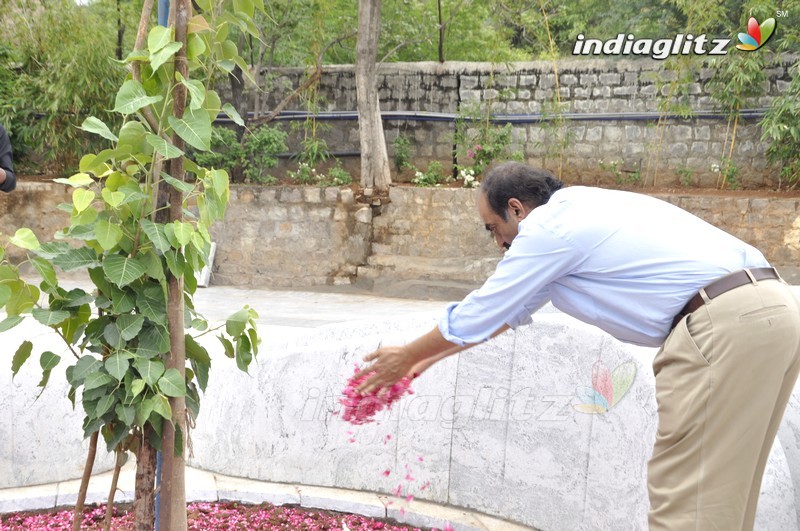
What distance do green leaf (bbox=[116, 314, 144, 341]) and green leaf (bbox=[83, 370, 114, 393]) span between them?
4.7 inches

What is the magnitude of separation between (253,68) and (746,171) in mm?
6179

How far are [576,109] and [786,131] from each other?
2.43 m

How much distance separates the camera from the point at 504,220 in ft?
7.89

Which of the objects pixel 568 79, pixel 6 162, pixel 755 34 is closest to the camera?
pixel 6 162

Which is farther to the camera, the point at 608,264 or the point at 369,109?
the point at 369,109

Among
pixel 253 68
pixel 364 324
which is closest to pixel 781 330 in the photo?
pixel 364 324

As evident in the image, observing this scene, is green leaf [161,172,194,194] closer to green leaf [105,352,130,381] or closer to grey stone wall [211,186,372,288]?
green leaf [105,352,130,381]

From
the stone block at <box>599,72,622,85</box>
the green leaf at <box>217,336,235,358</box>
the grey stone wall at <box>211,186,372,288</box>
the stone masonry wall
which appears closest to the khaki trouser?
the green leaf at <box>217,336,235,358</box>

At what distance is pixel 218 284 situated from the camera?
10312 millimetres

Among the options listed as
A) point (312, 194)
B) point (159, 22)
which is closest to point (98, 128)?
point (159, 22)

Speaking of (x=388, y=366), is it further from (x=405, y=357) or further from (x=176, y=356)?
(x=176, y=356)

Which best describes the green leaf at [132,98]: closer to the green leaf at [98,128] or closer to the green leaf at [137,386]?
the green leaf at [98,128]

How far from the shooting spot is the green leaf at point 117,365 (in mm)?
2303

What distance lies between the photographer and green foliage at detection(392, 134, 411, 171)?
10.9m
